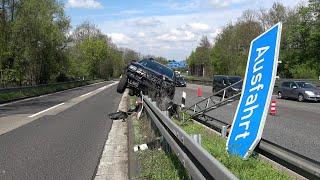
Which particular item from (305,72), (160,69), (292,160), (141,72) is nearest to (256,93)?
(292,160)

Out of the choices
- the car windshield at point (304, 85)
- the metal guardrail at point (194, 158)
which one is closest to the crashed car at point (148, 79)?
the metal guardrail at point (194, 158)

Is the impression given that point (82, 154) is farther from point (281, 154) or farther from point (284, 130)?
point (284, 130)

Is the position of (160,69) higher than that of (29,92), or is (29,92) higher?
(160,69)

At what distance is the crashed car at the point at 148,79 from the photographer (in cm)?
1998

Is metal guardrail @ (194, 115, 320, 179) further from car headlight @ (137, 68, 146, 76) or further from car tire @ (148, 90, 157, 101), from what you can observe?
car headlight @ (137, 68, 146, 76)

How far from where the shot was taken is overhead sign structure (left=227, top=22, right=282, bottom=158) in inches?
239

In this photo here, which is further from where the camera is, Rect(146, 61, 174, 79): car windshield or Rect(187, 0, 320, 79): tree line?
Rect(187, 0, 320, 79): tree line

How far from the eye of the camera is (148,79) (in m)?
20.6

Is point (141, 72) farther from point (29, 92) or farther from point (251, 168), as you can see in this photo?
point (29, 92)

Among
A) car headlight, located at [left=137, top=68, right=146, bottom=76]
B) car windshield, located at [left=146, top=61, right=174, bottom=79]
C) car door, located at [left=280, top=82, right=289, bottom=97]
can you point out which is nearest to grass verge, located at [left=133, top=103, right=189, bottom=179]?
car headlight, located at [left=137, top=68, right=146, bottom=76]

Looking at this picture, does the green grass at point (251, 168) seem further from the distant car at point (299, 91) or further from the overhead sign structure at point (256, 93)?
the distant car at point (299, 91)

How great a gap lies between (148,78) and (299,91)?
1603cm

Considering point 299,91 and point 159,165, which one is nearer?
point 159,165

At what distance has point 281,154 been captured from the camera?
6457 mm
